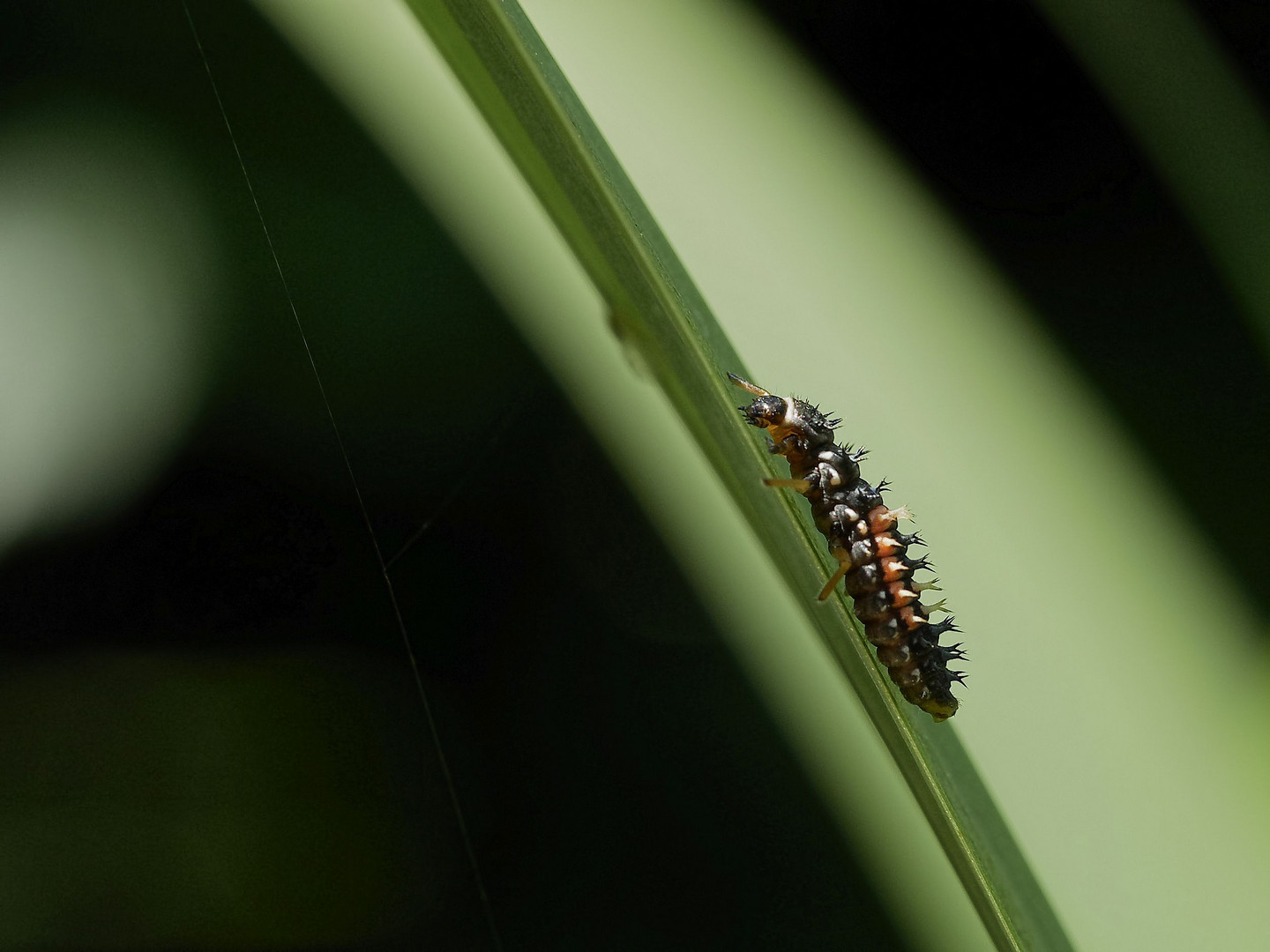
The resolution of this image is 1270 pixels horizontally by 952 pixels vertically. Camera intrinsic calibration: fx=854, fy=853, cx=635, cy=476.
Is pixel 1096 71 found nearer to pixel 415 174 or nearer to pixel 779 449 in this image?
pixel 779 449

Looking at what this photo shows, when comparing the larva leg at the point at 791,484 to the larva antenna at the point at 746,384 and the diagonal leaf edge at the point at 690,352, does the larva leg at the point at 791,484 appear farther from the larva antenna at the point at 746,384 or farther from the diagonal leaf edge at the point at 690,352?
the larva antenna at the point at 746,384

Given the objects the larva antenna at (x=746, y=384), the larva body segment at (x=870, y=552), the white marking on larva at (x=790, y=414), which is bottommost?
the larva body segment at (x=870, y=552)

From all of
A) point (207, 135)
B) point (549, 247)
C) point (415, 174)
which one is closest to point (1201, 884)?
point (549, 247)

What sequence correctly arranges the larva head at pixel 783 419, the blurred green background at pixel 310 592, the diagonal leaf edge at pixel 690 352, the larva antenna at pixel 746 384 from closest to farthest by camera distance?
the diagonal leaf edge at pixel 690 352 < the larva antenna at pixel 746 384 < the larva head at pixel 783 419 < the blurred green background at pixel 310 592

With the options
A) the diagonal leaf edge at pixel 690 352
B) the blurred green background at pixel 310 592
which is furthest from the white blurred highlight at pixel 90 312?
the diagonal leaf edge at pixel 690 352

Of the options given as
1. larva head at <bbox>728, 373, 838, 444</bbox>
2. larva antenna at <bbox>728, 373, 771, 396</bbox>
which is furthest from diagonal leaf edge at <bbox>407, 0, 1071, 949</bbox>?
larva head at <bbox>728, 373, 838, 444</bbox>

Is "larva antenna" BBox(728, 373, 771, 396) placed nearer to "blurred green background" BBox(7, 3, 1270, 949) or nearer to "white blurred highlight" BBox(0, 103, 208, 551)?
"blurred green background" BBox(7, 3, 1270, 949)

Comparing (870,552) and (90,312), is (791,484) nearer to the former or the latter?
(870,552)
